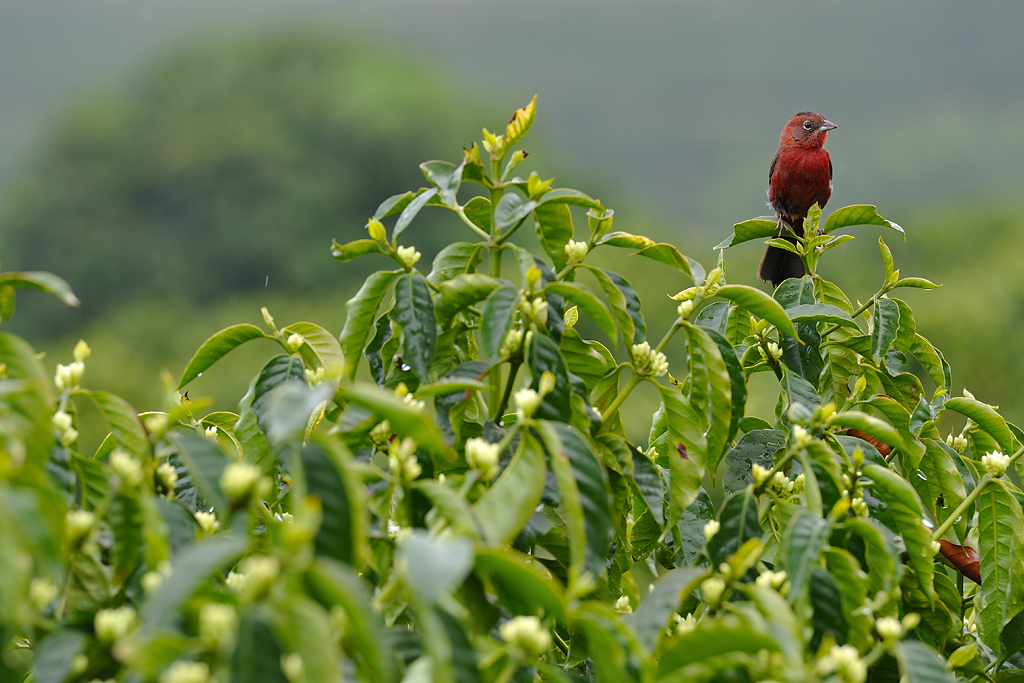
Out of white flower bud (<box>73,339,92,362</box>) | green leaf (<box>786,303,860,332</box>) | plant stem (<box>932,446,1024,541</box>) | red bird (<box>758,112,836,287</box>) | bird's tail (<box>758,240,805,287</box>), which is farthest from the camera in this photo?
red bird (<box>758,112,836,287</box>)

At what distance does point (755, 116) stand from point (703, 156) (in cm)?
855

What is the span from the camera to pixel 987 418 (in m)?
1.47

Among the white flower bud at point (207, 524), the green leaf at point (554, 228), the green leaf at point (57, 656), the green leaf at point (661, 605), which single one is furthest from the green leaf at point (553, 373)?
the green leaf at point (57, 656)

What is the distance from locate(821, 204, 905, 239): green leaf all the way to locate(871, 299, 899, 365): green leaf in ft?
0.65

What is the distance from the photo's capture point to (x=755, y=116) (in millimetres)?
77312

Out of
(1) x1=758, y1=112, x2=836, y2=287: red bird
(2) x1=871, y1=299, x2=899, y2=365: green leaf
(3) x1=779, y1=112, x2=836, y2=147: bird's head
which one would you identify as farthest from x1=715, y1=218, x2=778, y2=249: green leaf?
(3) x1=779, y1=112, x2=836, y2=147: bird's head

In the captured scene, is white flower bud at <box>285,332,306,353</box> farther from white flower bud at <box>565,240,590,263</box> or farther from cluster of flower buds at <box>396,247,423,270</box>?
white flower bud at <box>565,240,590,263</box>

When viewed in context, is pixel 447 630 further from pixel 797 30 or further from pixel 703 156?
pixel 797 30

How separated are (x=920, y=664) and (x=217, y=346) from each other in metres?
1.02

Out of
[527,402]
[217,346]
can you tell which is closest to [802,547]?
[527,402]

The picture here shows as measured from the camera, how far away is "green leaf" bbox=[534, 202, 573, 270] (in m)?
1.42

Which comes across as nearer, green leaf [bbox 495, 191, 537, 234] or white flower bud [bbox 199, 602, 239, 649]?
white flower bud [bbox 199, 602, 239, 649]

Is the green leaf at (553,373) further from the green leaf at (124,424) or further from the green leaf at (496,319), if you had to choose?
the green leaf at (124,424)

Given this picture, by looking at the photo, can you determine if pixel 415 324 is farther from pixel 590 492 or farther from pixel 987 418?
pixel 987 418
